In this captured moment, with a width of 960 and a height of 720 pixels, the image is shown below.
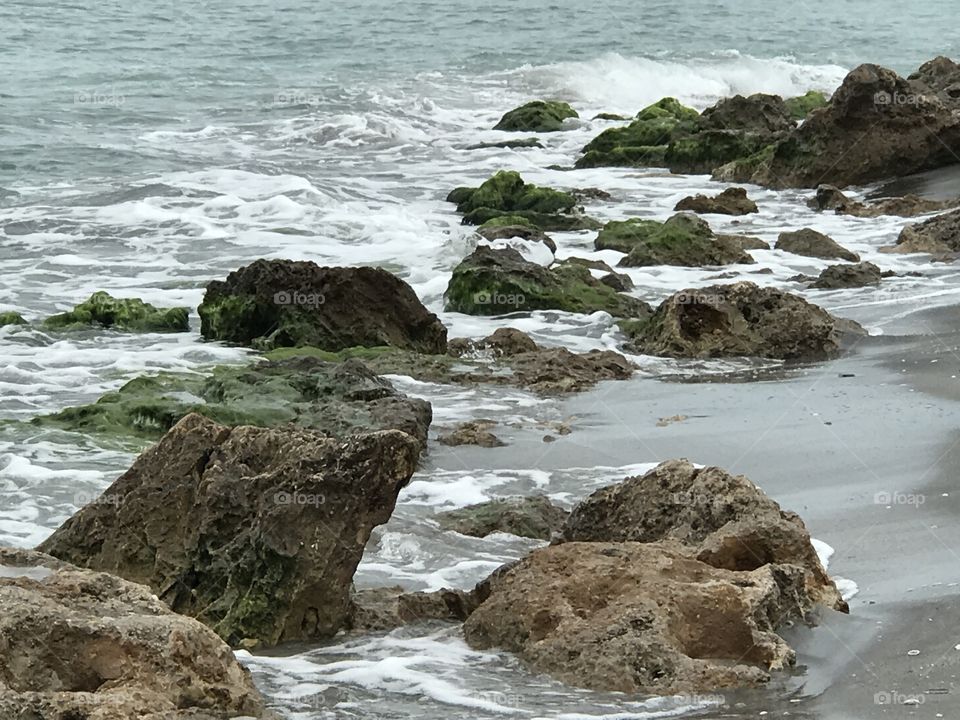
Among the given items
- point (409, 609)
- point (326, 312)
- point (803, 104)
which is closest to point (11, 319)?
point (326, 312)

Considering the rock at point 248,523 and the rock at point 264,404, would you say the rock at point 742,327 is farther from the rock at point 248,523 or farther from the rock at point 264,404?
the rock at point 248,523

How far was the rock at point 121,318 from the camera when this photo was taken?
36.4 feet

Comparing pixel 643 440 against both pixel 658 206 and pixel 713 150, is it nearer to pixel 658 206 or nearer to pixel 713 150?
pixel 658 206

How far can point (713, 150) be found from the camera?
19172 mm

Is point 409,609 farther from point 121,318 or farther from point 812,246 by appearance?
point 812,246

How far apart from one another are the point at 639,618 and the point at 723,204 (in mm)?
11371

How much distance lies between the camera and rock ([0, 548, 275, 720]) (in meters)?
3.88

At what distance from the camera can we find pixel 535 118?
23844 millimetres

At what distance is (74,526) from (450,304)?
6.33m

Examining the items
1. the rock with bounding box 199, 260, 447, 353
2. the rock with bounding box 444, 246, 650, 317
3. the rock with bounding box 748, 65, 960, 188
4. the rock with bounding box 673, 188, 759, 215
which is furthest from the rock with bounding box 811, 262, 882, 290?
the rock with bounding box 748, 65, 960, 188

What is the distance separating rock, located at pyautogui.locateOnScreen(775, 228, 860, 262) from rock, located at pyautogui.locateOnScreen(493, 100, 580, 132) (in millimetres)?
10433

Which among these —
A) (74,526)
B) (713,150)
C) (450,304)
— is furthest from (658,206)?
(74,526)

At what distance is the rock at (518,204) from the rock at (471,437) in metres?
7.19

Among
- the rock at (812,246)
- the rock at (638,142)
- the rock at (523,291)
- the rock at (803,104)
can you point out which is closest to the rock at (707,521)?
the rock at (523,291)
